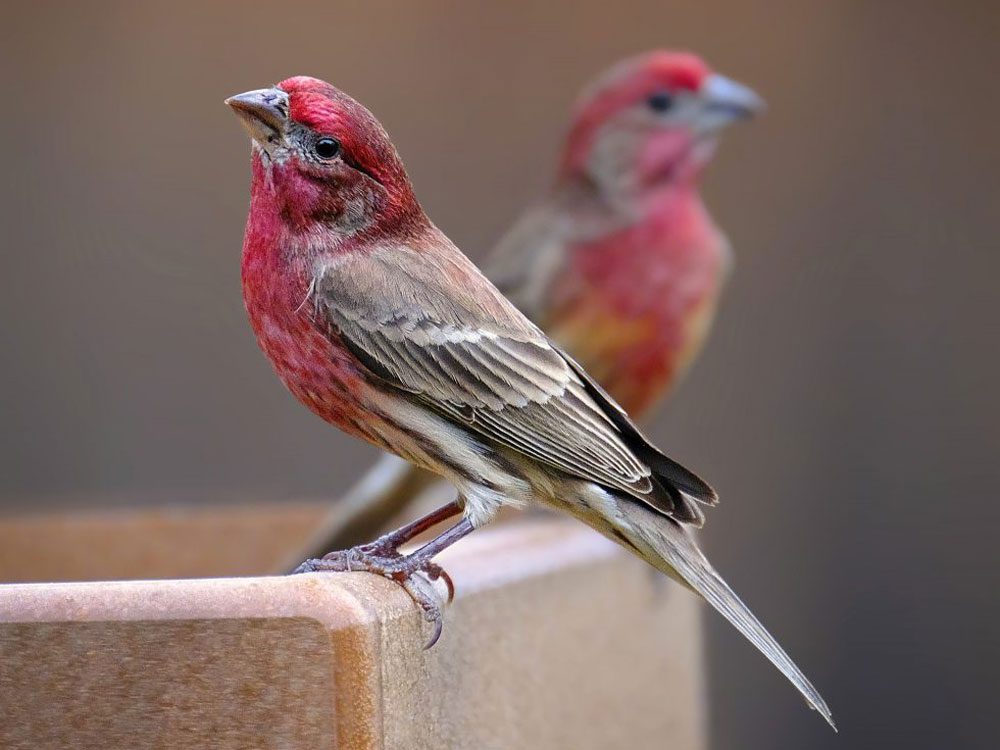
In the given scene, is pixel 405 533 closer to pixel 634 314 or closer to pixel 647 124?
pixel 634 314

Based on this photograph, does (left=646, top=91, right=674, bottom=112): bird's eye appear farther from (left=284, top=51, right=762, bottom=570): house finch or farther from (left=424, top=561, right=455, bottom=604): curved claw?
(left=424, top=561, right=455, bottom=604): curved claw

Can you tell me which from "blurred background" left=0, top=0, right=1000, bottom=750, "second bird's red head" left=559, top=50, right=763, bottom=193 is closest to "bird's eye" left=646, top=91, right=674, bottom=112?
"second bird's red head" left=559, top=50, right=763, bottom=193

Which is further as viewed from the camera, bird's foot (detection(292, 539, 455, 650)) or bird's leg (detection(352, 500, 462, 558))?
bird's leg (detection(352, 500, 462, 558))

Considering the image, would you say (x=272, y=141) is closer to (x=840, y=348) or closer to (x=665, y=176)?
(x=665, y=176)

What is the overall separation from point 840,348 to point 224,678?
2907 mm

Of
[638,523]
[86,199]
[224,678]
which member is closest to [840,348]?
[86,199]

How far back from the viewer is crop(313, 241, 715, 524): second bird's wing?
1.74 metres

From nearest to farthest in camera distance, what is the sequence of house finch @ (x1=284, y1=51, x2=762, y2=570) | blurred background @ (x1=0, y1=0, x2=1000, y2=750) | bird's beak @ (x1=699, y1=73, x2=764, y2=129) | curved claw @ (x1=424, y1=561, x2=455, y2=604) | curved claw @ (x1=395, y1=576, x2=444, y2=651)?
1. curved claw @ (x1=395, y1=576, x2=444, y2=651)
2. curved claw @ (x1=424, y1=561, x2=455, y2=604)
3. house finch @ (x1=284, y1=51, x2=762, y2=570)
4. bird's beak @ (x1=699, y1=73, x2=764, y2=129)
5. blurred background @ (x1=0, y1=0, x2=1000, y2=750)

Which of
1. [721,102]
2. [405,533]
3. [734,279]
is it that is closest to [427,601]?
[405,533]

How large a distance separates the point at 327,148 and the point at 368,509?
1243mm

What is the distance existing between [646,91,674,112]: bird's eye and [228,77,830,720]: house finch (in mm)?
1626

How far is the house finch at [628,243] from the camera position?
10.4 ft

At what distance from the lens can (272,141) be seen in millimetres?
1709

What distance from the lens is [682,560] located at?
179cm
